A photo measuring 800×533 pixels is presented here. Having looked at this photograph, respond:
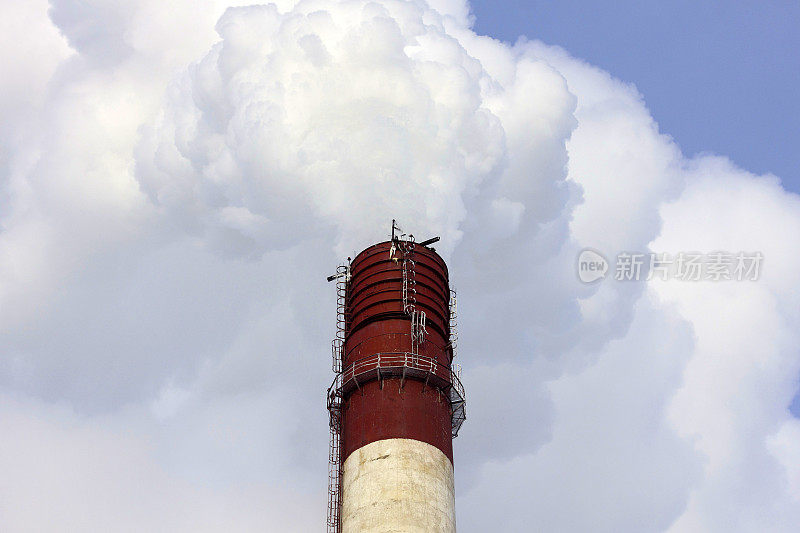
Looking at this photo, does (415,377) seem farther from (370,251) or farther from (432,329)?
(370,251)

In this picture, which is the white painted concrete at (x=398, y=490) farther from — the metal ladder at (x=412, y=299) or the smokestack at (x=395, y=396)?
the metal ladder at (x=412, y=299)

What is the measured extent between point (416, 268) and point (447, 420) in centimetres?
777

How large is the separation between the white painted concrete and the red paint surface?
2.38 feet

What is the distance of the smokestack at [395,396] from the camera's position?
44.9m

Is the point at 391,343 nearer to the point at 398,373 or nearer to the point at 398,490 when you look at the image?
the point at 398,373

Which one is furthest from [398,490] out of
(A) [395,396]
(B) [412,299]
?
(B) [412,299]

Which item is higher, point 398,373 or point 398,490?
point 398,373

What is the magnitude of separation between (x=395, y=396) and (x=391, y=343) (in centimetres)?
265

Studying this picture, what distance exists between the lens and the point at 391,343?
49.1m

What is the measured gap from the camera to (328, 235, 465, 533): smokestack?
1767 inches

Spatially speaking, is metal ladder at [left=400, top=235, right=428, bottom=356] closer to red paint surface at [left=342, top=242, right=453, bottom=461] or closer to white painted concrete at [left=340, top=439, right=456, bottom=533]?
red paint surface at [left=342, top=242, right=453, bottom=461]

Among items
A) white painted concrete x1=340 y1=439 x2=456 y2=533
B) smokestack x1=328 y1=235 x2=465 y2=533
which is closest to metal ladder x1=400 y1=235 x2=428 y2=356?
smokestack x1=328 y1=235 x2=465 y2=533

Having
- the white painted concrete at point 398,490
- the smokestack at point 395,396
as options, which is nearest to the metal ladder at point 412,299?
the smokestack at point 395,396

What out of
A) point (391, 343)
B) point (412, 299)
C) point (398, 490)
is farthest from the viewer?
point (412, 299)
